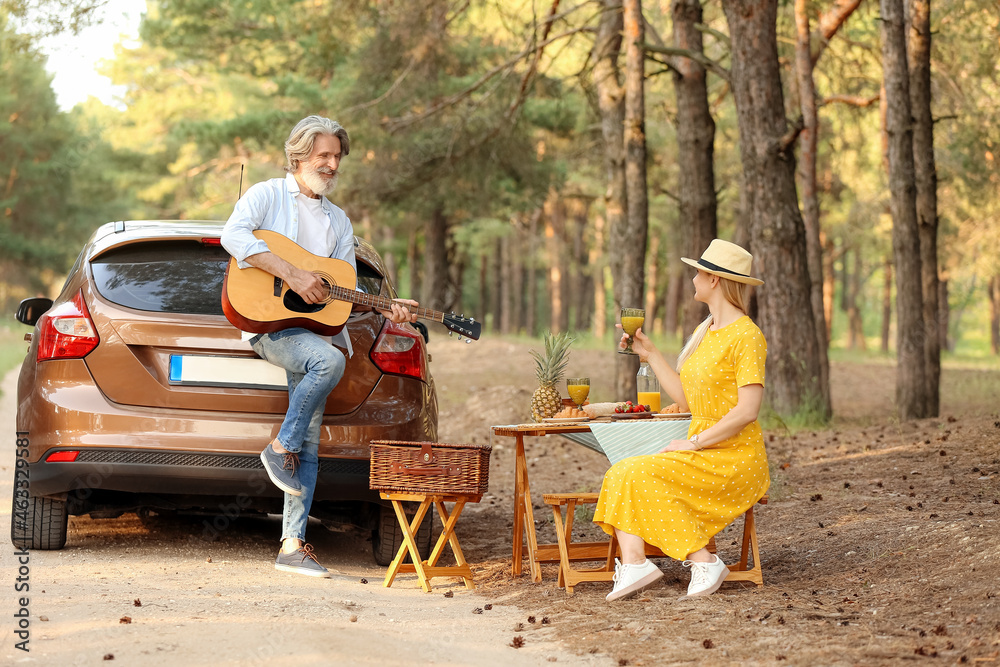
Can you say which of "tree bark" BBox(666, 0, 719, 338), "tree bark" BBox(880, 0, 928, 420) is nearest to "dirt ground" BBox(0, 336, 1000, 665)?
"tree bark" BBox(880, 0, 928, 420)

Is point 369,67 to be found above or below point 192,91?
below

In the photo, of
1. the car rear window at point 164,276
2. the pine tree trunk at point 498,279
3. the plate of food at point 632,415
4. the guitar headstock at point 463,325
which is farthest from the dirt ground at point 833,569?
the pine tree trunk at point 498,279

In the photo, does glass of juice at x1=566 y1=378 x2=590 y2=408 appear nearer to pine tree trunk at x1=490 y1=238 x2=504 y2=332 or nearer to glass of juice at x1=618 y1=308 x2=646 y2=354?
glass of juice at x1=618 y1=308 x2=646 y2=354

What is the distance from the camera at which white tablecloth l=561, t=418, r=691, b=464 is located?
5.30 metres

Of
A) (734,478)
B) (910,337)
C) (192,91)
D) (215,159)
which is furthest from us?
(192,91)

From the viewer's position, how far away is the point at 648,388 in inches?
229

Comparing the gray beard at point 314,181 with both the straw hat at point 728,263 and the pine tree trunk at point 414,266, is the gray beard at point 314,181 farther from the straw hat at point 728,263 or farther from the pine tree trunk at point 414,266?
the pine tree trunk at point 414,266

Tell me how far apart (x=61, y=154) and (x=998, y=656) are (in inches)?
2198

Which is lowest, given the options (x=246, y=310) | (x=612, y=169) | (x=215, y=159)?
(x=246, y=310)

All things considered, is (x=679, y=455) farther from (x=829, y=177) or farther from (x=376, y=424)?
(x=829, y=177)

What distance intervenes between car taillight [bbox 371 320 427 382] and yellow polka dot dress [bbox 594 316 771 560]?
1.37 metres

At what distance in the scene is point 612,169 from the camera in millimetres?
15148

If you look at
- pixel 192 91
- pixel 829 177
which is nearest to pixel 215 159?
pixel 192 91

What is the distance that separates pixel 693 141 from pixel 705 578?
1093cm
